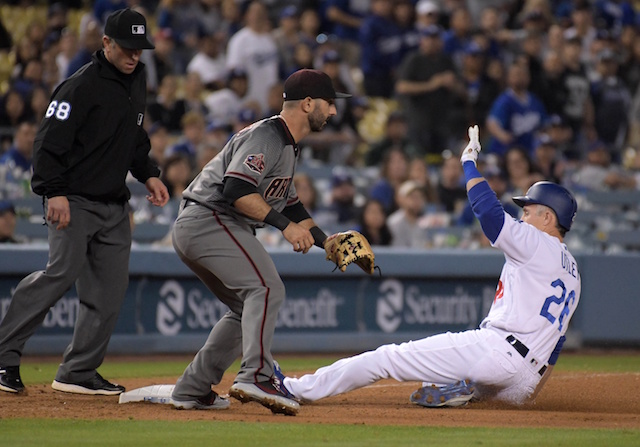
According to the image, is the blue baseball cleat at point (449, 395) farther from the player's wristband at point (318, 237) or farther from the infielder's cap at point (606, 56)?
the infielder's cap at point (606, 56)

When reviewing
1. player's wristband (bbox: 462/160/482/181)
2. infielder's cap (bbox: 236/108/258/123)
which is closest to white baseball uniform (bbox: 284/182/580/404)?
player's wristband (bbox: 462/160/482/181)

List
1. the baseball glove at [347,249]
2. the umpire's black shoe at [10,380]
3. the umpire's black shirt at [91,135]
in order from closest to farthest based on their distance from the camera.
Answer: the baseball glove at [347,249] → the umpire's black shirt at [91,135] → the umpire's black shoe at [10,380]

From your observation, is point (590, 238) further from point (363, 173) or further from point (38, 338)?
point (38, 338)

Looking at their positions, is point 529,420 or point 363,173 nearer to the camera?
point 529,420

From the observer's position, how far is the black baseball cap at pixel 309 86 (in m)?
5.47

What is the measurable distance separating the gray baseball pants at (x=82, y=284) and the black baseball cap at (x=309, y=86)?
136cm

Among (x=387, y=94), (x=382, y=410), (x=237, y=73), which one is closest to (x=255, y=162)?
(x=382, y=410)

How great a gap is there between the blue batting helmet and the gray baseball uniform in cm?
139

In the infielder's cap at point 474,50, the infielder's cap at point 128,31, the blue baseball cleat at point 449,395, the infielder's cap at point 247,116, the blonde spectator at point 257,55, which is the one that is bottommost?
the blue baseball cleat at point 449,395

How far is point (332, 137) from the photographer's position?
12.9 metres

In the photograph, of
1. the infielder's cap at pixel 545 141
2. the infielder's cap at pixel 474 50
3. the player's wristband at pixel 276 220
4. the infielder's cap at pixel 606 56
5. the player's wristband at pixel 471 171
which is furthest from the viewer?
the infielder's cap at pixel 606 56

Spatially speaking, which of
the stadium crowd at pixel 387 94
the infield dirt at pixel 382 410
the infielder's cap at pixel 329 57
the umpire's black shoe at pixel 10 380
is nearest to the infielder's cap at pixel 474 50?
the stadium crowd at pixel 387 94

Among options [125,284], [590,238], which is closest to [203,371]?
[125,284]

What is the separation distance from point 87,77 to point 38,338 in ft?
11.5
